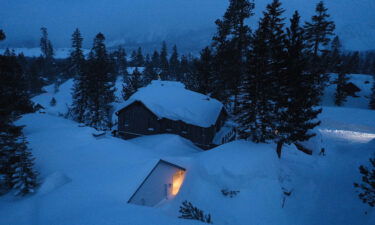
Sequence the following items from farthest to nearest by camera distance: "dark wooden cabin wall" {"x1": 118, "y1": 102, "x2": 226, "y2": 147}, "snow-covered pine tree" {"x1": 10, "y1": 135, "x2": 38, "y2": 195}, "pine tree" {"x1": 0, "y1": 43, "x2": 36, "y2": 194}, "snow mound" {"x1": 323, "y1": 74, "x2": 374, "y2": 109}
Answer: "snow mound" {"x1": 323, "y1": 74, "x2": 374, "y2": 109}, "dark wooden cabin wall" {"x1": 118, "y1": 102, "x2": 226, "y2": 147}, "pine tree" {"x1": 0, "y1": 43, "x2": 36, "y2": 194}, "snow-covered pine tree" {"x1": 10, "y1": 135, "x2": 38, "y2": 195}

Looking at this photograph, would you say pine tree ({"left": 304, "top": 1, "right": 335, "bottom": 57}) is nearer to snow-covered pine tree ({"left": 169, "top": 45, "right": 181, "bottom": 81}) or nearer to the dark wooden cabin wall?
the dark wooden cabin wall

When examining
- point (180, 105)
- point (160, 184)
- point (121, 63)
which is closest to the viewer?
point (160, 184)

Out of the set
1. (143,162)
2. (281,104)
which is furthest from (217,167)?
(281,104)

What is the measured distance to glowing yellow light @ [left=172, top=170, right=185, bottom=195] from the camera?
54.3 ft

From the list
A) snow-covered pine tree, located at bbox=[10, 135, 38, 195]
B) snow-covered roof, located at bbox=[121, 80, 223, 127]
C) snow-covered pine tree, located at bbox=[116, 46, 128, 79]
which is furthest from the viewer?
snow-covered pine tree, located at bbox=[116, 46, 128, 79]

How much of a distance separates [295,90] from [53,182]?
1802cm

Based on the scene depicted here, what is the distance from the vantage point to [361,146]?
22281 mm

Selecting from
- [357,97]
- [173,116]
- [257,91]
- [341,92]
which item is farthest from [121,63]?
[357,97]

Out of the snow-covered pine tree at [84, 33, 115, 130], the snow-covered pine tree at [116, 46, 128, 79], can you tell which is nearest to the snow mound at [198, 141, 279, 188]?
the snow-covered pine tree at [84, 33, 115, 130]

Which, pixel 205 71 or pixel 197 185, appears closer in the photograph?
pixel 197 185

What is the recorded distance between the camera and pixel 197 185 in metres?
15.3

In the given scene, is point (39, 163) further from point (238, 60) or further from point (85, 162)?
point (238, 60)

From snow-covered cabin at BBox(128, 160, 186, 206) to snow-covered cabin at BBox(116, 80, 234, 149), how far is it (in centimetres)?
813

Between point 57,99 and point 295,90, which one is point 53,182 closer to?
point 295,90
